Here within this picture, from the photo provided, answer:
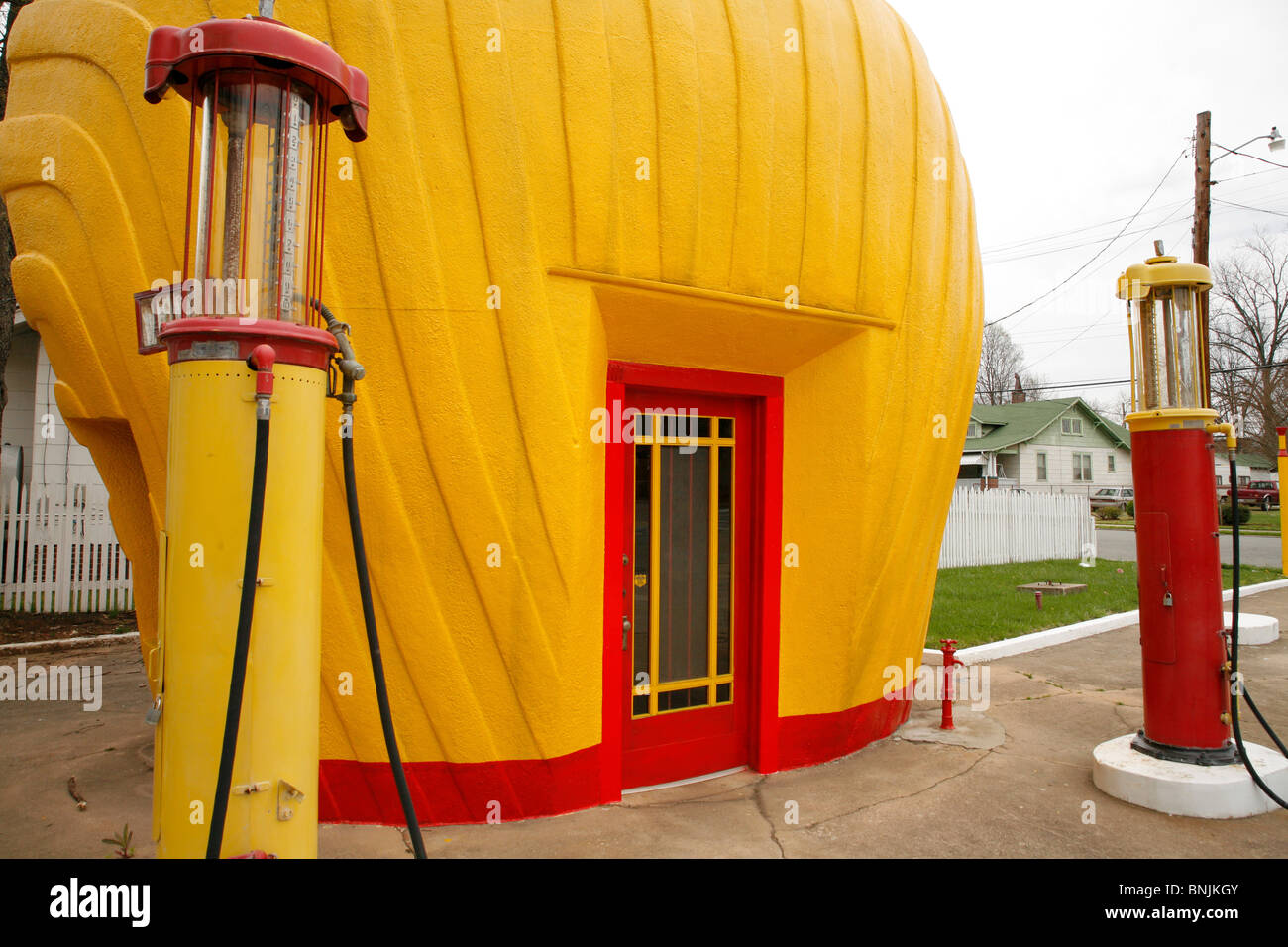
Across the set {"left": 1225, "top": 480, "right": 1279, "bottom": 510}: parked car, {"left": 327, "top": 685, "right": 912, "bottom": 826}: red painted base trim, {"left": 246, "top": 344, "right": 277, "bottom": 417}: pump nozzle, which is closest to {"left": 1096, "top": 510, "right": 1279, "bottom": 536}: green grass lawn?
{"left": 1225, "top": 480, "right": 1279, "bottom": 510}: parked car

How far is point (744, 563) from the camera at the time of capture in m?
5.23

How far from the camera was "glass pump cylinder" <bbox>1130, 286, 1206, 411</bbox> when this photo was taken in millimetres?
4930

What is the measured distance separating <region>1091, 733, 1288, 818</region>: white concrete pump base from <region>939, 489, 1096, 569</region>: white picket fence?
1159cm

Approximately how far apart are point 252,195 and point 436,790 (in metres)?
3.02

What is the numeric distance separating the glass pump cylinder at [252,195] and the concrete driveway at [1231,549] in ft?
59.3

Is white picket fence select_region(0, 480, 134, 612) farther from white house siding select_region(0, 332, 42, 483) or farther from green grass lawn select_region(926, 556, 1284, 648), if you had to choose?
green grass lawn select_region(926, 556, 1284, 648)

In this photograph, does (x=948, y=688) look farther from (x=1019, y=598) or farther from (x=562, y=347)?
(x=1019, y=598)

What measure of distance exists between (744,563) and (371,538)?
2.38 meters

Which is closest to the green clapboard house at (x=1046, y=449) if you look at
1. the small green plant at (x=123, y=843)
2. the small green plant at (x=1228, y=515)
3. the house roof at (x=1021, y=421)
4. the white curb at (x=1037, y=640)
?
the house roof at (x=1021, y=421)

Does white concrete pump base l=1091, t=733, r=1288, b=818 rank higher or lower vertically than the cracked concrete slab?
higher

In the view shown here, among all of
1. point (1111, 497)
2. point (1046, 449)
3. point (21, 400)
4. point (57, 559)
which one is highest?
point (1046, 449)

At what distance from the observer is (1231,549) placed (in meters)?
20.7

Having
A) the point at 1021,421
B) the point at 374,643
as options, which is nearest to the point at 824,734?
the point at 374,643
